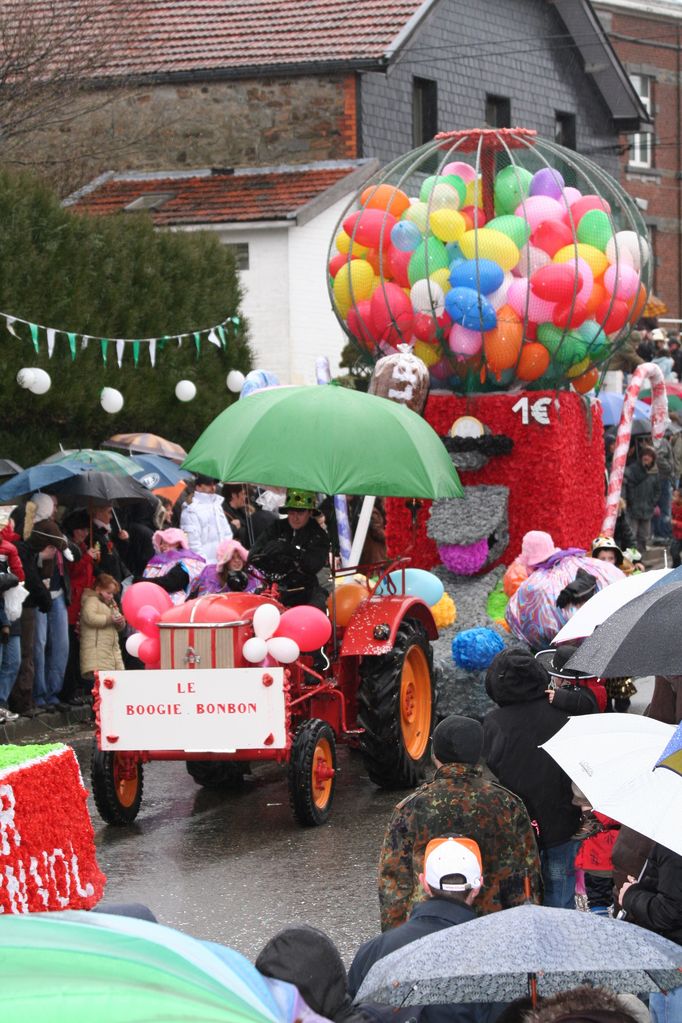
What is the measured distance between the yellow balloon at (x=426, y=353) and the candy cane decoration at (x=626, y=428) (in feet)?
6.78

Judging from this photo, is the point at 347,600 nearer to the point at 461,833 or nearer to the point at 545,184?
the point at 545,184

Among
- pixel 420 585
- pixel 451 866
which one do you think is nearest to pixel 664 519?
pixel 420 585

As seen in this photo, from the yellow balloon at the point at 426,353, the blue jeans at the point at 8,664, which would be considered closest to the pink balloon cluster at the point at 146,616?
the blue jeans at the point at 8,664

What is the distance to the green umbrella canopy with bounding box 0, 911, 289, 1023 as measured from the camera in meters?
2.94

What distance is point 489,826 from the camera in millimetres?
5754

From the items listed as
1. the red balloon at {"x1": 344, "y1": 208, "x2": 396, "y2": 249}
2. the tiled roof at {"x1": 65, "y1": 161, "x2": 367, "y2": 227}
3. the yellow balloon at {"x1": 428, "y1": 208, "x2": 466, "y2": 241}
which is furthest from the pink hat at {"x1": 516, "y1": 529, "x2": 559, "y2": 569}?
the tiled roof at {"x1": 65, "y1": 161, "x2": 367, "y2": 227}

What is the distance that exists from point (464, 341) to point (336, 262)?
4.83ft

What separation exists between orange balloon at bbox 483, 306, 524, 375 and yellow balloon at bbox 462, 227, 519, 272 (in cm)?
35

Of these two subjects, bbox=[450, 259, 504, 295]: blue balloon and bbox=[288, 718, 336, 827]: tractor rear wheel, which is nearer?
bbox=[288, 718, 336, 827]: tractor rear wheel

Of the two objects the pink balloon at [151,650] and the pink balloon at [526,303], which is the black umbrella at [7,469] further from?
the pink balloon at [151,650]

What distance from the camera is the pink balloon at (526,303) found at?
13.1m

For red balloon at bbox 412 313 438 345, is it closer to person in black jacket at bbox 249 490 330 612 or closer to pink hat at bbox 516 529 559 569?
pink hat at bbox 516 529 559 569

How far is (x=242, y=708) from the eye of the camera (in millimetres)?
9703

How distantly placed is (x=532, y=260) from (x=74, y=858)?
696cm
